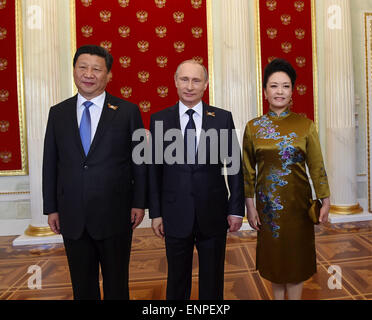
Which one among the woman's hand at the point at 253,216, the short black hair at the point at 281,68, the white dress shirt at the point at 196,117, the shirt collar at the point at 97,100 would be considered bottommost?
the woman's hand at the point at 253,216

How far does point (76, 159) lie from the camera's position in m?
1.66

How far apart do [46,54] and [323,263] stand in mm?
4346

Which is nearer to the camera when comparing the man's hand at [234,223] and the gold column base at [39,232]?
the man's hand at [234,223]

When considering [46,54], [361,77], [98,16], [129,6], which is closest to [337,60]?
[361,77]

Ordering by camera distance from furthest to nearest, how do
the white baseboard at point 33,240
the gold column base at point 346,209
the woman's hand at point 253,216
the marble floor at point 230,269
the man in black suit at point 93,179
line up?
the gold column base at point 346,209, the white baseboard at point 33,240, the marble floor at point 230,269, the woman's hand at point 253,216, the man in black suit at point 93,179

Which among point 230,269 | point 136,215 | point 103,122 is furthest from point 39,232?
point 103,122

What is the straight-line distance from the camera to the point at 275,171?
1.88 m

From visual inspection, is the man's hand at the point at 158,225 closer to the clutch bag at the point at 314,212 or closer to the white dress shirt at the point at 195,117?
the white dress shirt at the point at 195,117

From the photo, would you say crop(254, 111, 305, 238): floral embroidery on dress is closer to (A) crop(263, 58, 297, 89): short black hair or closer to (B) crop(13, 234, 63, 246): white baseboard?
(A) crop(263, 58, 297, 89): short black hair

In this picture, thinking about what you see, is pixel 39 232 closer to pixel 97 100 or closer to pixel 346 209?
pixel 97 100

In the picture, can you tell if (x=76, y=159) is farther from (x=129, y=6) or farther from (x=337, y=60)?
(x=337, y=60)

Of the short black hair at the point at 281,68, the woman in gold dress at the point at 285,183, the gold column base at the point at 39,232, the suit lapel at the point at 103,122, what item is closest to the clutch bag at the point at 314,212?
the woman in gold dress at the point at 285,183

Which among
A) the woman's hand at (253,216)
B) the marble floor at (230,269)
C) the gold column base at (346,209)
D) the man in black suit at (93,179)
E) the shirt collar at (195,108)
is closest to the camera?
the man in black suit at (93,179)

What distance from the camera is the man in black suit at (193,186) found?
171cm
